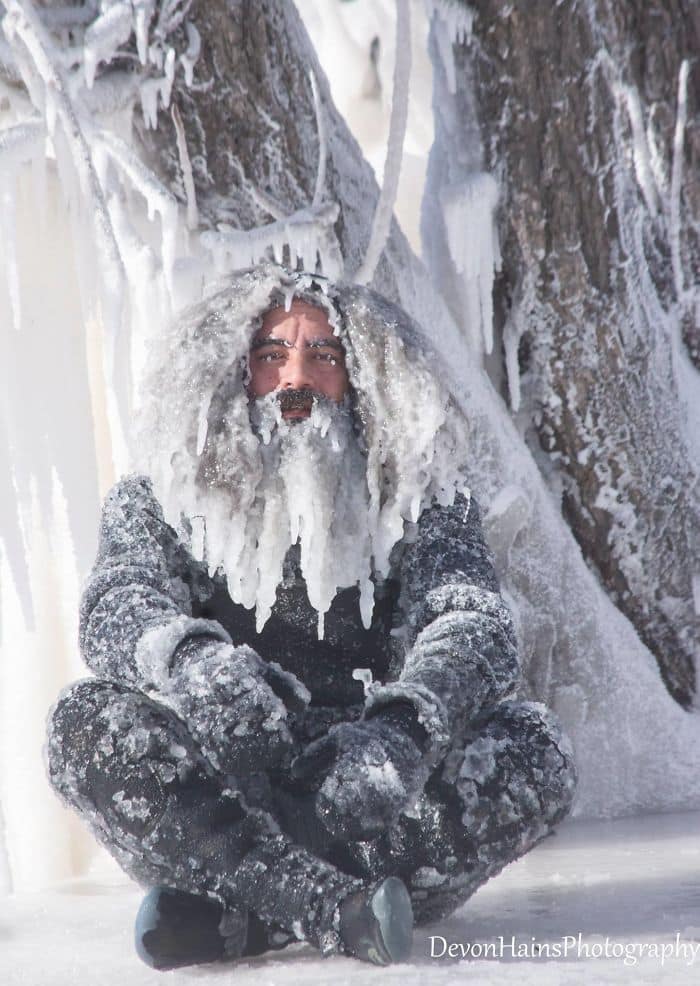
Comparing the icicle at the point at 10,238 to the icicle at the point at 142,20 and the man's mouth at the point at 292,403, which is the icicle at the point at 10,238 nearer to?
the icicle at the point at 142,20

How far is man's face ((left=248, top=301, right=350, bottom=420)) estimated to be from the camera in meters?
1.75

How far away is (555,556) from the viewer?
9.08ft

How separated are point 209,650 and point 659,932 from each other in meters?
0.66

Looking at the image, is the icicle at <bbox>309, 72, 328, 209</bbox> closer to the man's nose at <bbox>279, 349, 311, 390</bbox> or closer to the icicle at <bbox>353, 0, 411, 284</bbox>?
the icicle at <bbox>353, 0, 411, 284</bbox>

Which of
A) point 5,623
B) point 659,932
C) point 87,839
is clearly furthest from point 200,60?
point 659,932

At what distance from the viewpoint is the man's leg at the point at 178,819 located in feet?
4.35

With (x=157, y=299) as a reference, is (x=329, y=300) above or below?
below

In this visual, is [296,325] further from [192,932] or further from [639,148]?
[639,148]

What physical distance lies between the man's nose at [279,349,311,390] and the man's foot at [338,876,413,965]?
2.58 feet

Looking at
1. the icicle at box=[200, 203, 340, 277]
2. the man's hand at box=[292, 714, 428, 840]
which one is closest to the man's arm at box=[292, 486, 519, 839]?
the man's hand at box=[292, 714, 428, 840]

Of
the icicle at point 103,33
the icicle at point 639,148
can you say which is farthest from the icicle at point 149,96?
the icicle at point 639,148

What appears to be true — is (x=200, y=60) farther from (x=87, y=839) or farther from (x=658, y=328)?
(x=87, y=839)

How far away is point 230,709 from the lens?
133 centimetres

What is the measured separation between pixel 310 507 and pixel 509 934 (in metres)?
0.66
